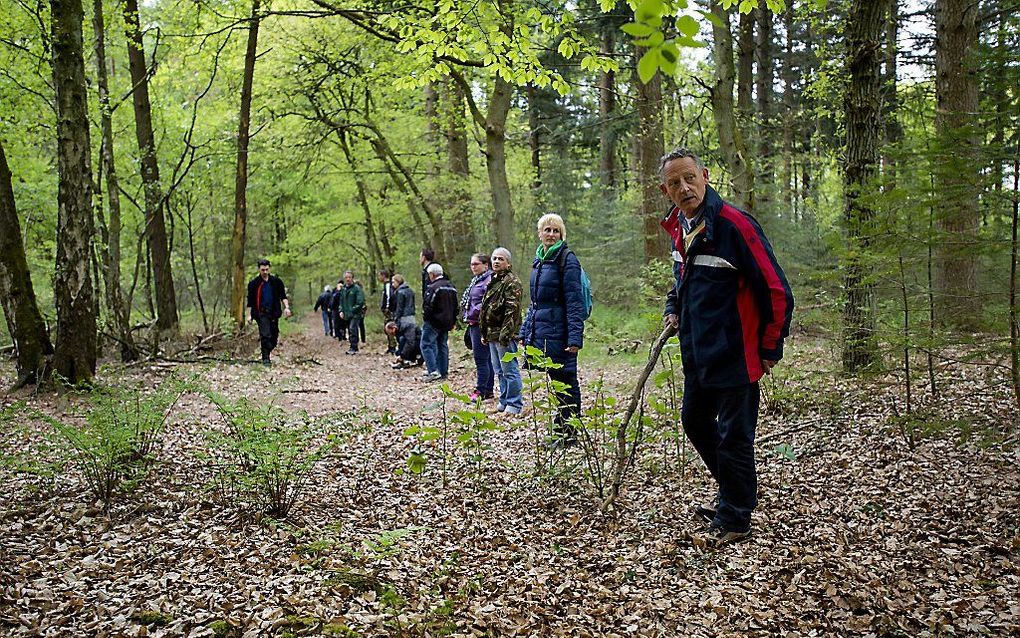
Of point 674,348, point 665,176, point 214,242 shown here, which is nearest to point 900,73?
point 674,348

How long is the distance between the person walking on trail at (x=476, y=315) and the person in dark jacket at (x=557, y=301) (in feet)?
9.84

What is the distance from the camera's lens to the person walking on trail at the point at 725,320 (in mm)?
3973

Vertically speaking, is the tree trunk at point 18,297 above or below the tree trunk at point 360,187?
below

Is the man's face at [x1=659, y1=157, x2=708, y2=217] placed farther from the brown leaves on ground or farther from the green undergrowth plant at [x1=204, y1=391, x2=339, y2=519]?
the green undergrowth plant at [x1=204, y1=391, x2=339, y2=519]

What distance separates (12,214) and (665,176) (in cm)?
796

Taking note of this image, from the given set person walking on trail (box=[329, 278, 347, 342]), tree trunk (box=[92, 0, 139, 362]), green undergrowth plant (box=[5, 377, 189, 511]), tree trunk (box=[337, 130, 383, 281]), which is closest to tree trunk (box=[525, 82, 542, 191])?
tree trunk (box=[337, 130, 383, 281])

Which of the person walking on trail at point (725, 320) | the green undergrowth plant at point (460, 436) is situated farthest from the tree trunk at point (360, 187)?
the person walking on trail at point (725, 320)

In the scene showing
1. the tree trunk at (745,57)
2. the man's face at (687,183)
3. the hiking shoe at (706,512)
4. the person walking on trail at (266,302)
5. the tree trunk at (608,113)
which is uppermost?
the tree trunk at (608,113)

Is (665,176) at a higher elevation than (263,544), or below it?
higher

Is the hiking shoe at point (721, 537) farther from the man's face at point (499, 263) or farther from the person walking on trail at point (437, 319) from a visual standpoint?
the person walking on trail at point (437, 319)

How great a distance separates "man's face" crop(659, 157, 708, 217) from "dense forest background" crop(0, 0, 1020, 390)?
0.73m

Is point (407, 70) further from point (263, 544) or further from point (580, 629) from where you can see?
point (580, 629)

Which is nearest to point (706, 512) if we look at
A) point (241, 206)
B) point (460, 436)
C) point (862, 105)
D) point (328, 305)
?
point (460, 436)

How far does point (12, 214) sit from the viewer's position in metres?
8.42
